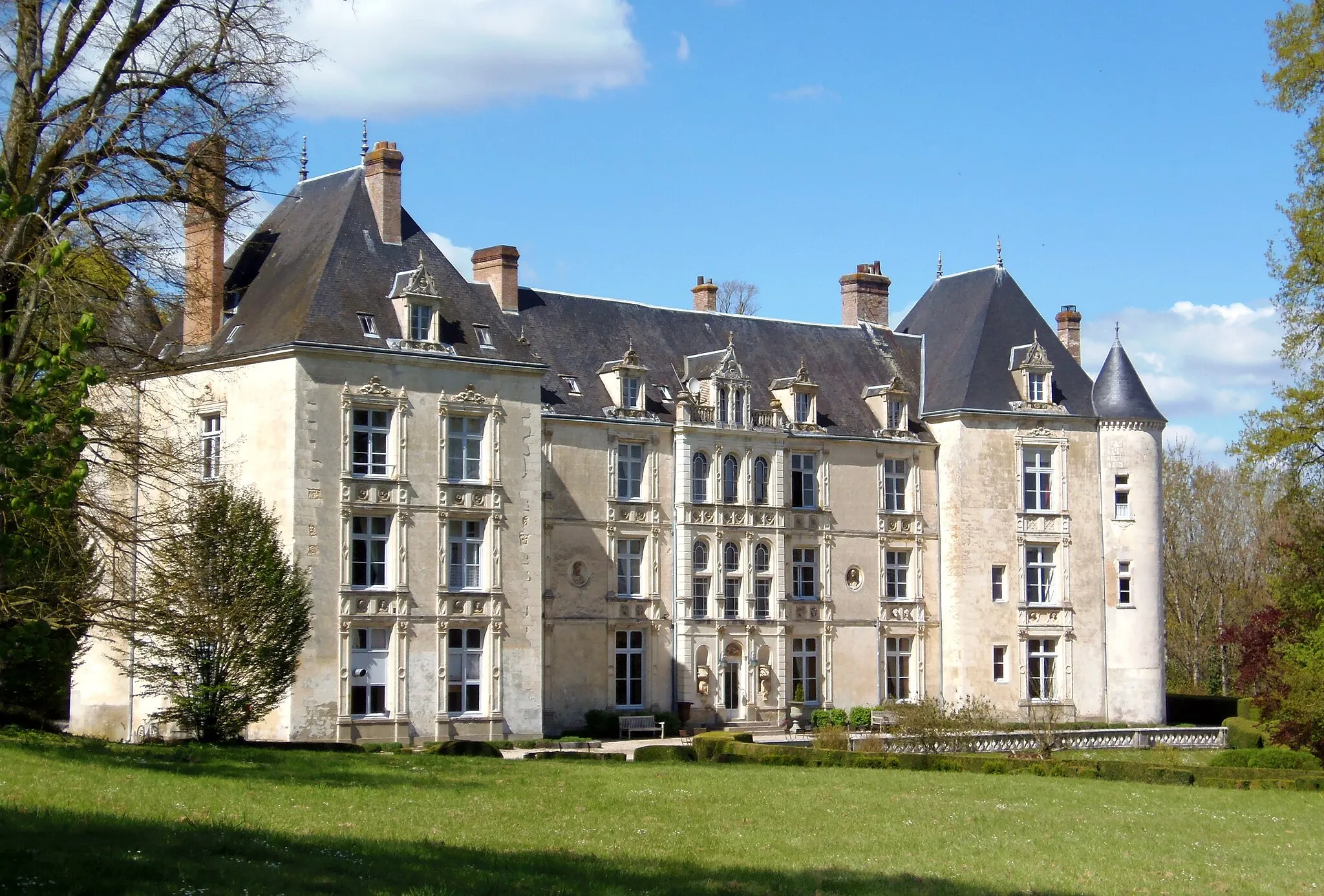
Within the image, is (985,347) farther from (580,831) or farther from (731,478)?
(580,831)

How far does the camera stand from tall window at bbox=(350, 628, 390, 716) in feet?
98.7

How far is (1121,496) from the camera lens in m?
41.1

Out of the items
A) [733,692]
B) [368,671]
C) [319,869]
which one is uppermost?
[368,671]

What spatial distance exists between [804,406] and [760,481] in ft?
7.81

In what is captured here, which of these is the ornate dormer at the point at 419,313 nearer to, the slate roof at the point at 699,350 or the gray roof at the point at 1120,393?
the slate roof at the point at 699,350

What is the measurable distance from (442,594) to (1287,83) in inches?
708

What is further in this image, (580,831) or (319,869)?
(580,831)

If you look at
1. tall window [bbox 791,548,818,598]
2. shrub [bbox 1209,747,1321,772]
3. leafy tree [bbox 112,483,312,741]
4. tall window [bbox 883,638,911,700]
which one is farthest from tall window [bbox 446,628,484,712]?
shrub [bbox 1209,747,1321,772]

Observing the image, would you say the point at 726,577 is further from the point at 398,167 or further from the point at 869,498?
the point at 398,167

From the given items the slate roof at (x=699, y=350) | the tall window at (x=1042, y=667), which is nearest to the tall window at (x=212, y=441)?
the slate roof at (x=699, y=350)

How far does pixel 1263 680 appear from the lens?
3312 centimetres

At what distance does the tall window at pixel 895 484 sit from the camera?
40.3 meters

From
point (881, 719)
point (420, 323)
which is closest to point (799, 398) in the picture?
point (881, 719)

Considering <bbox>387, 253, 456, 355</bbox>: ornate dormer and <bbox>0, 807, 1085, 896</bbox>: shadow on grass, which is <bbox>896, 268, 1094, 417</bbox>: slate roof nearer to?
<bbox>387, 253, 456, 355</bbox>: ornate dormer
